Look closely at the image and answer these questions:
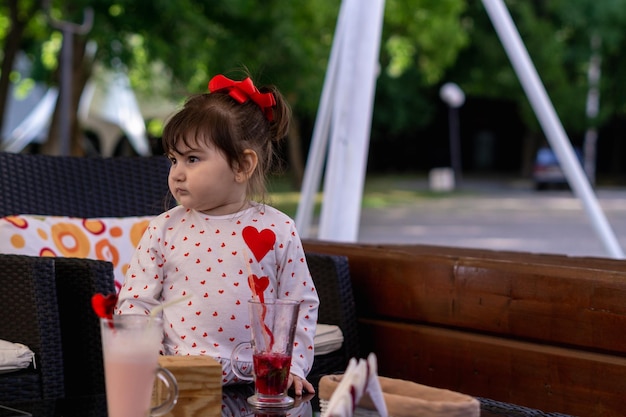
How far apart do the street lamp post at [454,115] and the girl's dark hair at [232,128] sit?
2297 cm

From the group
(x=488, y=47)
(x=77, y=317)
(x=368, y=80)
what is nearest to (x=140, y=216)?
(x=77, y=317)

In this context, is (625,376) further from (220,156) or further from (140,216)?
(140,216)

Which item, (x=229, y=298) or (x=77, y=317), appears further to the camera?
(x=77, y=317)

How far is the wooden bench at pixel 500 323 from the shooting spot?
2652 millimetres

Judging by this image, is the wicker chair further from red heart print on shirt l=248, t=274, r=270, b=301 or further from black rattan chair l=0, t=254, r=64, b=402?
red heart print on shirt l=248, t=274, r=270, b=301

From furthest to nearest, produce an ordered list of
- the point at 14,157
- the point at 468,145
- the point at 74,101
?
the point at 468,145
the point at 74,101
the point at 14,157

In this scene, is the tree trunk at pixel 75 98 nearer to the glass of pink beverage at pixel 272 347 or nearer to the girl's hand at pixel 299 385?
the girl's hand at pixel 299 385

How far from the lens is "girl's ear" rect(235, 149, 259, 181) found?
2.26m

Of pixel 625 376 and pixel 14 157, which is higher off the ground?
pixel 14 157

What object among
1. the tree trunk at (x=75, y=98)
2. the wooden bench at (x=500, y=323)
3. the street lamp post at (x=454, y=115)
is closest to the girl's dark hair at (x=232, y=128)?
the wooden bench at (x=500, y=323)

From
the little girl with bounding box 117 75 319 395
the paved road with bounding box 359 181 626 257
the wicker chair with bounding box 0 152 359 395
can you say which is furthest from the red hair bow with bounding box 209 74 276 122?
the paved road with bounding box 359 181 626 257

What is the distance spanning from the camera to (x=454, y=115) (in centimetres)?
3456

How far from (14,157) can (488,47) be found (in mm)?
23389

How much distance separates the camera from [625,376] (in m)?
2.61
